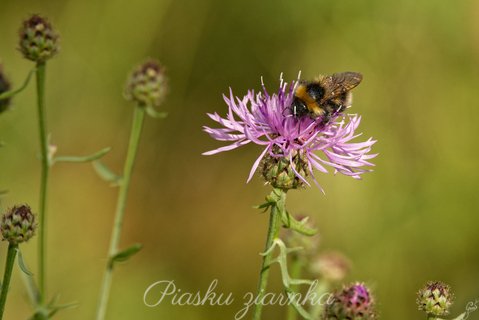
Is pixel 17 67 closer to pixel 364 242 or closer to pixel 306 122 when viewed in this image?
pixel 364 242

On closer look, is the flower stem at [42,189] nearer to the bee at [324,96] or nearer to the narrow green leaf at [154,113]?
the narrow green leaf at [154,113]

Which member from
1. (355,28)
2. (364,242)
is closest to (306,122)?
(364,242)

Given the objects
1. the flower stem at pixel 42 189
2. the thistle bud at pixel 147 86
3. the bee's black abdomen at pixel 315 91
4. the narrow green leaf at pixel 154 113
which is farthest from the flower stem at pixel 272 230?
the thistle bud at pixel 147 86

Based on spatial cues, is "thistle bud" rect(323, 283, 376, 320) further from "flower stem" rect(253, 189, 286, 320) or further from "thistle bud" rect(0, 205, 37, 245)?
"thistle bud" rect(0, 205, 37, 245)

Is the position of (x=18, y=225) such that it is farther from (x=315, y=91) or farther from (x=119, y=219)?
(x=315, y=91)

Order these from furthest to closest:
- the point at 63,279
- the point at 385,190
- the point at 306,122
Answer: the point at 385,190, the point at 63,279, the point at 306,122

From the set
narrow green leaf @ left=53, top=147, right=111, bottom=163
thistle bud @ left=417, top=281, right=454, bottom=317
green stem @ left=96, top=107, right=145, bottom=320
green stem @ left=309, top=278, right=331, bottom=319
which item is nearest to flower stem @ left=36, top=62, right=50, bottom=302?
narrow green leaf @ left=53, top=147, right=111, bottom=163

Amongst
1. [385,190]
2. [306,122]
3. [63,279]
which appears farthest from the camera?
[385,190]
